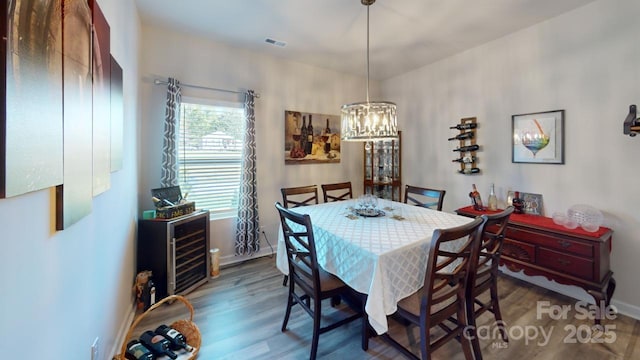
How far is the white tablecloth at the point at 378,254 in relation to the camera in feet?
4.91

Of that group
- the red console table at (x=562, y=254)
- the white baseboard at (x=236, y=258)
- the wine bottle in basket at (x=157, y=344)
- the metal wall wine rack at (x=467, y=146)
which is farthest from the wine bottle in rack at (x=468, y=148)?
the wine bottle in basket at (x=157, y=344)

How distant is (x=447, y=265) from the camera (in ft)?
4.94

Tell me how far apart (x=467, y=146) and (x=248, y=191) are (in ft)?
9.83

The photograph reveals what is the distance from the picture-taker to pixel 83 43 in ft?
3.65

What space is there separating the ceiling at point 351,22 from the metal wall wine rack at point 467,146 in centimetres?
101

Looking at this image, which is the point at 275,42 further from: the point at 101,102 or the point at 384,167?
the point at 384,167

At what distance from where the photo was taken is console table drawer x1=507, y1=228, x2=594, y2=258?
219 centimetres

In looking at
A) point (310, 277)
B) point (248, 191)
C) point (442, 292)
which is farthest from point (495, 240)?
point (248, 191)

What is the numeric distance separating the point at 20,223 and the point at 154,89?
2.63m

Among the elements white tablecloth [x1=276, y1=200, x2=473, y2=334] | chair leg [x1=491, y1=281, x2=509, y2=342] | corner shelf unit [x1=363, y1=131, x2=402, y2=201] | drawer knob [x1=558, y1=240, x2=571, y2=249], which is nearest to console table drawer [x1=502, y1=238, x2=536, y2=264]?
drawer knob [x1=558, y1=240, x2=571, y2=249]

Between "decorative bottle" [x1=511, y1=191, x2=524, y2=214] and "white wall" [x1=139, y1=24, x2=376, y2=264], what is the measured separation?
2336 mm

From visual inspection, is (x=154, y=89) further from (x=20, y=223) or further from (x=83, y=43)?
(x=20, y=223)

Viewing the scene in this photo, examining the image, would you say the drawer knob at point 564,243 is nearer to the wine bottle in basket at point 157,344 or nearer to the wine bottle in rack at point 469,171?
the wine bottle in rack at point 469,171

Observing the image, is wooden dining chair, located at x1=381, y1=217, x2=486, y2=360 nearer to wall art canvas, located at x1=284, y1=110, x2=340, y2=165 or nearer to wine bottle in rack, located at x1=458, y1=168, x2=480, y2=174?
wine bottle in rack, located at x1=458, y1=168, x2=480, y2=174
